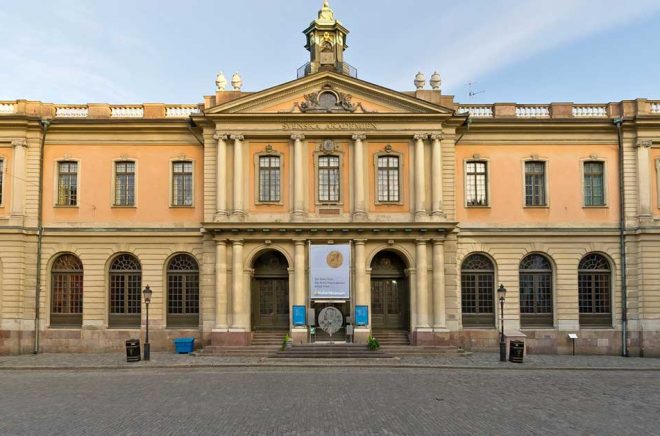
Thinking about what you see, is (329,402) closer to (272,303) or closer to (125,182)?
(272,303)

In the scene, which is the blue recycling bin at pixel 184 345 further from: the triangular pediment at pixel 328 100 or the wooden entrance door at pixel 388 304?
the triangular pediment at pixel 328 100

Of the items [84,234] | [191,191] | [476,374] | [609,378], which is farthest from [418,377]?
[84,234]

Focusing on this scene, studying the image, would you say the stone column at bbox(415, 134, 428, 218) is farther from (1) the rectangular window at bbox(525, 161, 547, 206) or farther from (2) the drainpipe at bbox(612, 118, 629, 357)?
(2) the drainpipe at bbox(612, 118, 629, 357)

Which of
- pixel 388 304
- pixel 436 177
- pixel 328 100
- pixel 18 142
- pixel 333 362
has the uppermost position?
pixel 328 100

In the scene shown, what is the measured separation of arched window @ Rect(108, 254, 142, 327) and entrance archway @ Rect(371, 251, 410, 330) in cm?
1084

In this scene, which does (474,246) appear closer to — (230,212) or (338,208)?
(338,208)

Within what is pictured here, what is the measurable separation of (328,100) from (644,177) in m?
14.8

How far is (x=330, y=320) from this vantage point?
1105 inches

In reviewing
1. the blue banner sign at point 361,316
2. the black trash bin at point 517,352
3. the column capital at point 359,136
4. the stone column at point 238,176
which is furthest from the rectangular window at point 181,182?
the black trash bin at point 517,352

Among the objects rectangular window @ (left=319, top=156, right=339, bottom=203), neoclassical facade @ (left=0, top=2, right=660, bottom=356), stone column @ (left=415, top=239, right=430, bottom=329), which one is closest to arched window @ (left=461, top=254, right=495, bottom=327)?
neoclassical facade @ (left=0, top=2, right=660, bottom=356)

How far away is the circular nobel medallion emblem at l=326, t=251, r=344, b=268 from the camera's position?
28.0 meters

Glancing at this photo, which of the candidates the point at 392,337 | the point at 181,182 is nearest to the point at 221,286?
the point at 181,182

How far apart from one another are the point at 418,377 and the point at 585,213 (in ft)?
45.2

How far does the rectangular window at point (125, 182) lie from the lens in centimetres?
2991
